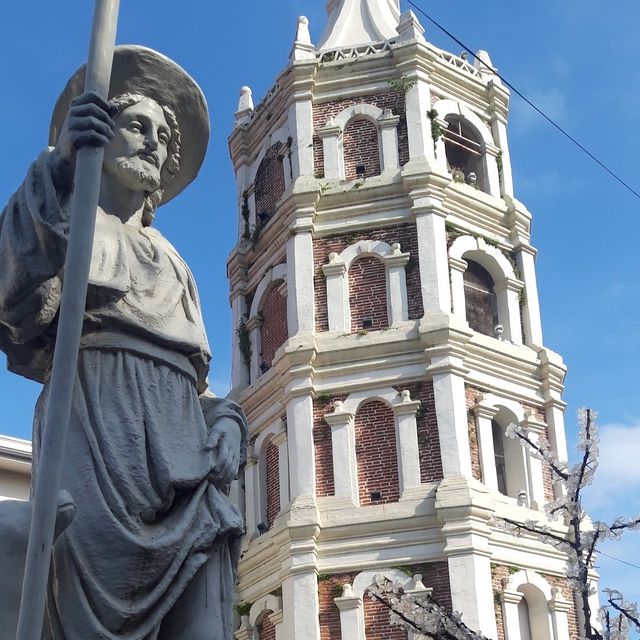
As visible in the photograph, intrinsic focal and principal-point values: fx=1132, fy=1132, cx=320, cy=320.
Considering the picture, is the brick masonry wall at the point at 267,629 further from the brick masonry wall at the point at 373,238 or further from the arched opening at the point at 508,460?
the brick masonry wall at the point at 373,238

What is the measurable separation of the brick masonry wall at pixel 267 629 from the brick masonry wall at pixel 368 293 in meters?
5.71

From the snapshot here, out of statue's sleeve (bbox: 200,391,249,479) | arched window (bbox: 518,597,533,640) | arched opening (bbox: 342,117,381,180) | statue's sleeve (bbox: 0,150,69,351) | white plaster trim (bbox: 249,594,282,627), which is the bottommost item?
statue's sleeve (bbox: 200,391,249,479)

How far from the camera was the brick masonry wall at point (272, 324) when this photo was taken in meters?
23.3

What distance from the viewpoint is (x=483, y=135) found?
82.0 feet

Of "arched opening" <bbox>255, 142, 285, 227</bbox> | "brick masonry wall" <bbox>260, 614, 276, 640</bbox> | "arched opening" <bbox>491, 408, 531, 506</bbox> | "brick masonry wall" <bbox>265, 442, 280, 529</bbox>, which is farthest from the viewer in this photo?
"arched opening" <bbox>255, 142, 285, 227</bbox>

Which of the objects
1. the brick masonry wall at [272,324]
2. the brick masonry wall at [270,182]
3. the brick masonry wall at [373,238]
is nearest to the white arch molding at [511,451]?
the brick masonry wall at [373,238]

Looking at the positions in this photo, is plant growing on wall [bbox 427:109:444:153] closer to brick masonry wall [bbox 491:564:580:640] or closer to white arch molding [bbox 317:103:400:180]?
white arch molding [bbox 317:103:400:180]

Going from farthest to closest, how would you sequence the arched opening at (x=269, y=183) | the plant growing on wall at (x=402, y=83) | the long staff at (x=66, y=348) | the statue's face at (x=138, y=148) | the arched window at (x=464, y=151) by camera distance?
the arched opening at (x=269, y=183) < the arched window at (x=464, y=151) < the plant growing on wall at (x=402, y=83) < the statue's face at (x=138, y=148) < the long staff at (x=66, y=348)

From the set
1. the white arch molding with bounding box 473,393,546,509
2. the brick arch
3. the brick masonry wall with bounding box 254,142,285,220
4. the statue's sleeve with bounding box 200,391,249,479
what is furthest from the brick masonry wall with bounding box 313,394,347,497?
the statue's sleeve with bounding box 200,391,249,479

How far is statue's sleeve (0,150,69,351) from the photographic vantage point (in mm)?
3221

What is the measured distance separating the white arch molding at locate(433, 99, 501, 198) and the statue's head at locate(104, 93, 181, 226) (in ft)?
67.9

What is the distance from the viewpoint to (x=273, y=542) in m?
20.9

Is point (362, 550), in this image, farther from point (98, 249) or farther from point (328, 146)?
point (98, 249)

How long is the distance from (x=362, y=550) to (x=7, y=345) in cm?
1718
